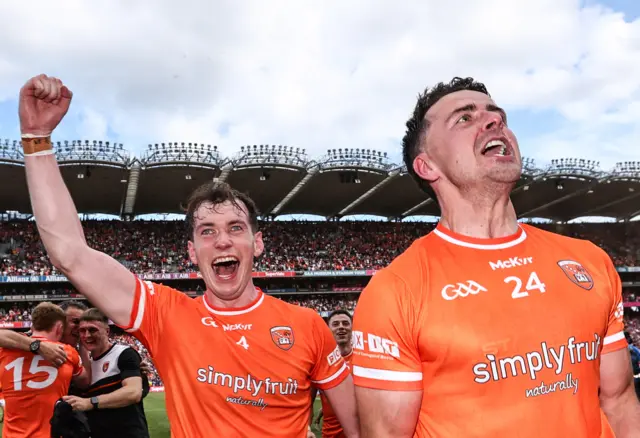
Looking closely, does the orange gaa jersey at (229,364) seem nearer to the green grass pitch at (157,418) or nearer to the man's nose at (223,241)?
the man's nose at (223,241)

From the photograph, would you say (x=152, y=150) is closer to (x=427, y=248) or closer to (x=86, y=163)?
(x=86, y=163)

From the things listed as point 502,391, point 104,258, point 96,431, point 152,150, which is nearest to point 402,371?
point 502,391

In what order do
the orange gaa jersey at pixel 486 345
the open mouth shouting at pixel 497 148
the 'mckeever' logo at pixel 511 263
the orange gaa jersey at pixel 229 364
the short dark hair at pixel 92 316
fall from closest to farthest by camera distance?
the orange gaa jersey at pixel 486 345
the 'mckeever' logo at pixel 511 263
the open mouth shouting at pixel 497 148
the orange gaa jersey at pixel 229 364
the short dark hair at pixel 92 316

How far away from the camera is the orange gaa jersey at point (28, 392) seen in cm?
525

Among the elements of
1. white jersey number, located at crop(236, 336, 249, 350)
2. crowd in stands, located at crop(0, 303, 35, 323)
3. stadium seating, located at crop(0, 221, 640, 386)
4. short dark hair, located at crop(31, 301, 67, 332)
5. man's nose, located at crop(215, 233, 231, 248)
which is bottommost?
white jersey number, located at crop(236, 336, 249, 350)

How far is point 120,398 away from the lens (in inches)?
210

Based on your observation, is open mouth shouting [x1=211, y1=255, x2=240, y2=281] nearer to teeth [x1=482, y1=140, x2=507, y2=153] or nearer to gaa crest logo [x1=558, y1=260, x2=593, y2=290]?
teeth [x1=482, y1=140, x2=507, y2=153]

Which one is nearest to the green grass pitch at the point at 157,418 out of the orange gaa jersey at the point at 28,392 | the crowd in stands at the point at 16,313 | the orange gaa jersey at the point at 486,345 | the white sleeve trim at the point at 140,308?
the orange gaa jersey at the point at 28,392

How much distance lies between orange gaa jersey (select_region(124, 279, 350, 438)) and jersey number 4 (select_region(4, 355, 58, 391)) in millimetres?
3082

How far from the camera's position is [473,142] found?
2.22m

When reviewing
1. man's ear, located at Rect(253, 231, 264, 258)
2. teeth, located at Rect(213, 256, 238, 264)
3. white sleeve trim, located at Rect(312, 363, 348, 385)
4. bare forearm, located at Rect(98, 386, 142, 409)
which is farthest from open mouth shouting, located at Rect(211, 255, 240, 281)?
bare forearm, located at Rect(98, 386, 142, 409)

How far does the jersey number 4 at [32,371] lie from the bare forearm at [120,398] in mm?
550

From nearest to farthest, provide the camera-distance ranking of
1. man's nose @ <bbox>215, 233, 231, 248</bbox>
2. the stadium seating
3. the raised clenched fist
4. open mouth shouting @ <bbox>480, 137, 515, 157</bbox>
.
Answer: open mouth shouting @ <bbox>480, 137, 515, 157</bbox> → the raised clenched fist → man's nose @ <bbox>215, 233, 231, 248</bbox> → the stadium seating

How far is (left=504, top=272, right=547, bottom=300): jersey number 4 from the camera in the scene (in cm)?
200
